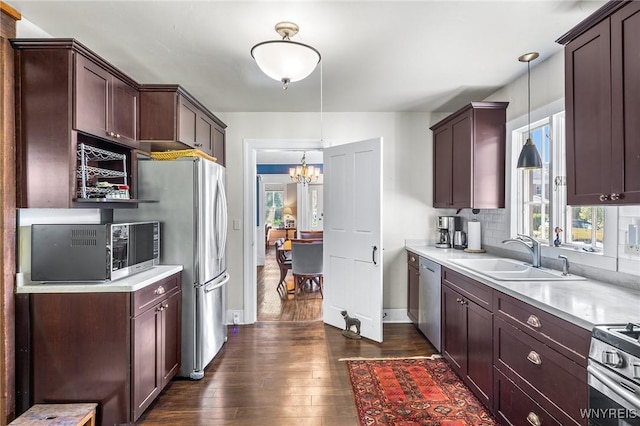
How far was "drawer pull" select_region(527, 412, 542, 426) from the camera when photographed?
1668 millimetres

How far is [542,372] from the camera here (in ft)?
5.40

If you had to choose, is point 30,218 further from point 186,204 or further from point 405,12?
point 405,12

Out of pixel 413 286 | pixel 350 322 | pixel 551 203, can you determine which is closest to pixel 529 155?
pixel 551 203

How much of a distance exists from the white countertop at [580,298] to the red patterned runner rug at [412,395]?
872 mm

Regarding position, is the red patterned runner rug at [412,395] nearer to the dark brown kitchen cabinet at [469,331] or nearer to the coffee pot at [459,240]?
the dark brown kitchen cabinet at [469,331]

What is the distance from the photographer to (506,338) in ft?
6.43

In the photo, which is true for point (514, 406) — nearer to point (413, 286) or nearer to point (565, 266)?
point (565, 266)

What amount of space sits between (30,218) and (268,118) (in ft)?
8.55

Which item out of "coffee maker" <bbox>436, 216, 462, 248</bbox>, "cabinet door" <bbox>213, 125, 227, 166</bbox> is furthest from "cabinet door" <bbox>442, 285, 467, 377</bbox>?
"cabinet door" <bbox>213, 125, 227, 166</bbox>

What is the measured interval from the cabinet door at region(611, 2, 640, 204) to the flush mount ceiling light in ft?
4.77

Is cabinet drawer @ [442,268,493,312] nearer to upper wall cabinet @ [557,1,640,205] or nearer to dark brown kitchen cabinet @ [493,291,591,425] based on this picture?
dark brown kitchen cabinet @ [493,291,591,425]

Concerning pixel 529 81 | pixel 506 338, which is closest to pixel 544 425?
pixel 506 338

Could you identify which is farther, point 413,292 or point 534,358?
point 413,292

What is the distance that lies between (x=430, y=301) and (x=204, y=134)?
273cm
